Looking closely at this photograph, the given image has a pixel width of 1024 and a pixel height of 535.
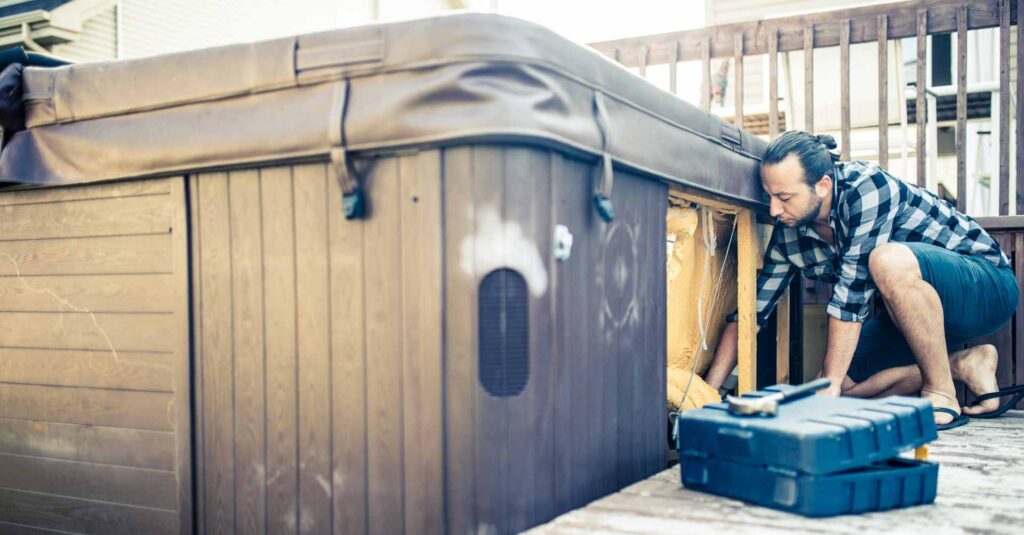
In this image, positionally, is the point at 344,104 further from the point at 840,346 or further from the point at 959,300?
the point at 959,300

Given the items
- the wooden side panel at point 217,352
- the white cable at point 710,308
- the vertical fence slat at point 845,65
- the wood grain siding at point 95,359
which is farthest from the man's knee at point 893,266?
the wood grain siding at point 95,359

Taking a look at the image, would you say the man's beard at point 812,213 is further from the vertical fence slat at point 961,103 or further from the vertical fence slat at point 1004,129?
the vertical fence slat at point 1004,129

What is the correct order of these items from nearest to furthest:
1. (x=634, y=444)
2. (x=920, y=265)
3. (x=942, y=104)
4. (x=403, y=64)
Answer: (x=403, y=64), (x=634, y=444), (x=920, y=265), (x=942, y=104)

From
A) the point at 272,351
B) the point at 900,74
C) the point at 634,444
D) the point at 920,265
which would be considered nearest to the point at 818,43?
the point at 920,265

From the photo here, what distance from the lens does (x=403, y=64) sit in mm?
1878

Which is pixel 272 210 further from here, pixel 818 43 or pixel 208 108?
pixel 818 43

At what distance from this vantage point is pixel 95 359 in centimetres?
240

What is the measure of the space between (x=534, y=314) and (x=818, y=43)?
2.89m

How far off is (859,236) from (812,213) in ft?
0.65

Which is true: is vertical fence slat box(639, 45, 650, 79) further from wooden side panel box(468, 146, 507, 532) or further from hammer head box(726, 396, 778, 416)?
wooden side panel box(468, 146, 507, 532)

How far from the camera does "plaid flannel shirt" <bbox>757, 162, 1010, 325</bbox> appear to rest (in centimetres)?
321

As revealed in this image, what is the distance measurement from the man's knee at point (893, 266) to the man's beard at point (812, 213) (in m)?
0.28

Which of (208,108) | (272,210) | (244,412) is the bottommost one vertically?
(244,412)

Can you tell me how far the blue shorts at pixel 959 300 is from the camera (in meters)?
3.23
